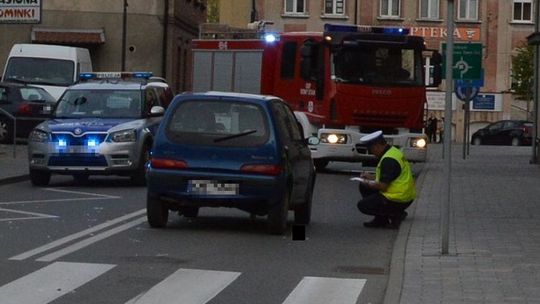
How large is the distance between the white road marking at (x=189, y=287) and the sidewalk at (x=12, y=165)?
1117 centimetres

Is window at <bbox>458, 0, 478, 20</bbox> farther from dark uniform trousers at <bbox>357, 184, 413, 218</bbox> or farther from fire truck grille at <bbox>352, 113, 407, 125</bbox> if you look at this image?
dark uniform trousers at <bbox>357, 184, 413, 218</bbox>

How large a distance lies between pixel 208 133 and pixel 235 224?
1780 millimetres

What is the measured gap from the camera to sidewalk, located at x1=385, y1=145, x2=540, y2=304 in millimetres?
11312

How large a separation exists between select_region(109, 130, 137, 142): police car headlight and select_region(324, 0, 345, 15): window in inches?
1781

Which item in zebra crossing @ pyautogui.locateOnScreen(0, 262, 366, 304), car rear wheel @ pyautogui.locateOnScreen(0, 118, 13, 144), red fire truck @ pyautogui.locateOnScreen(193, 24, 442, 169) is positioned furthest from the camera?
car rear wheel @ pyautogui.locateOnScreen(0, 118, 13, 144)

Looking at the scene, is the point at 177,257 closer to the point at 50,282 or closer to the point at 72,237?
the point at 72,237

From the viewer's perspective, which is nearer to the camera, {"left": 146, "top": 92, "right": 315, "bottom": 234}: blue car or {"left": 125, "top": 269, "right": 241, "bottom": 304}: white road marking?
{"left": 125, "top": 269, "right": 241, "bottom": 304}: white road marking

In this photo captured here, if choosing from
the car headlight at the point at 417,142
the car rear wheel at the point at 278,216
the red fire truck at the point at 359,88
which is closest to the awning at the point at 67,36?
the red fire truck at the point at 359,88

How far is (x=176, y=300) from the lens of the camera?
11078mm

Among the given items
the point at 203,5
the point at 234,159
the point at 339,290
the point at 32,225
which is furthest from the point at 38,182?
the point at 203,5

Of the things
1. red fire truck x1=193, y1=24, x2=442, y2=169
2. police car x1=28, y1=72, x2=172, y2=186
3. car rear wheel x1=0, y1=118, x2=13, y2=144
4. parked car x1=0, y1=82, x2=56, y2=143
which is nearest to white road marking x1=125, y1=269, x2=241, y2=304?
police car x1=28, y1=72, x2=172, y2=186

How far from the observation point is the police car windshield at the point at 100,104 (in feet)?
75.9

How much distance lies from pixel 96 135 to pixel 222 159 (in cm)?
672

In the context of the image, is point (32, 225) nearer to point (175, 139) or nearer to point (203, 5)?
point (175, 139)
